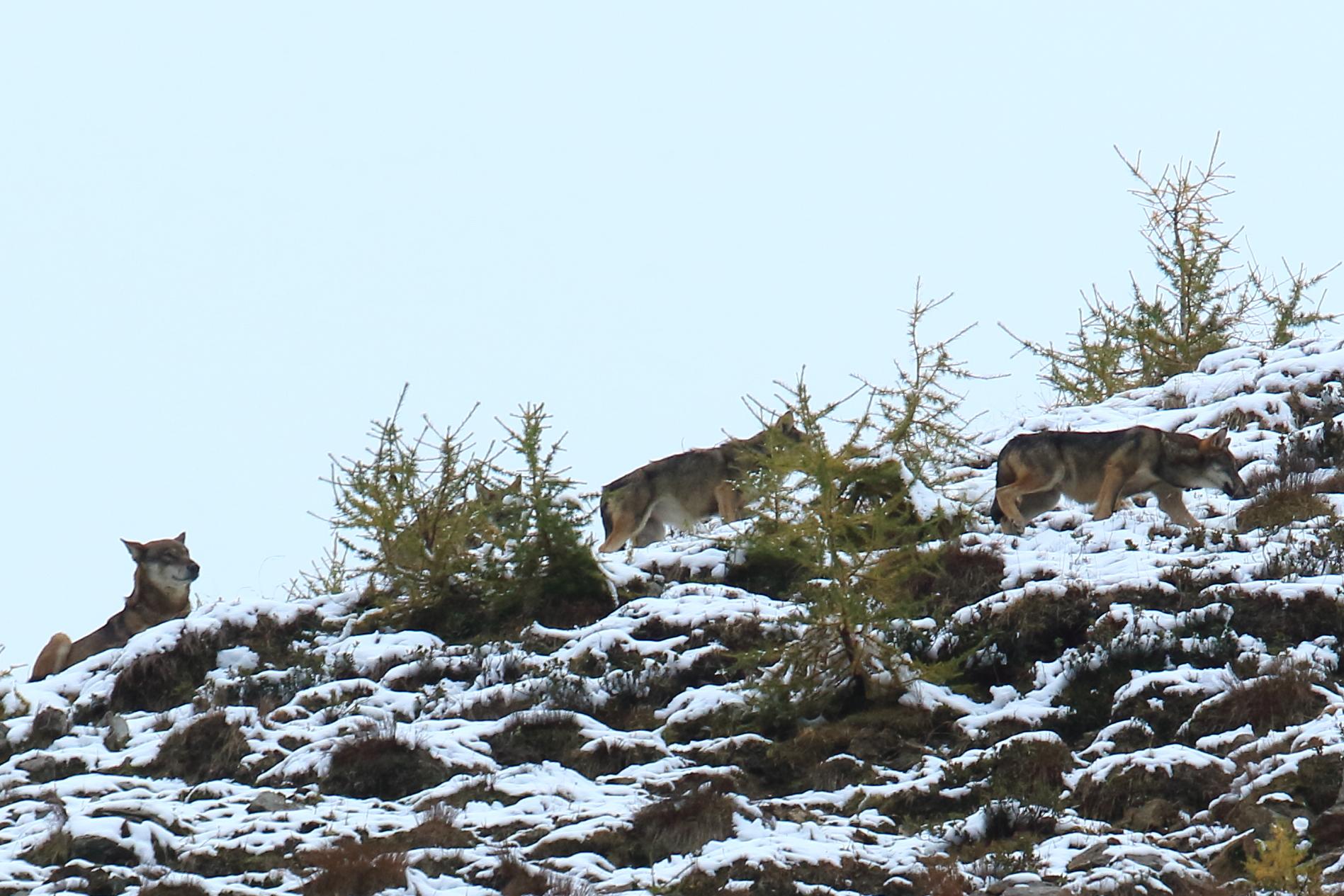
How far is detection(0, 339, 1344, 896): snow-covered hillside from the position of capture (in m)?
8.22

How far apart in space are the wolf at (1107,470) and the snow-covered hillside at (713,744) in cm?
92

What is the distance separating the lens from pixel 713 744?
10.3 meters

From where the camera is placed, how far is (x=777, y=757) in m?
10.1

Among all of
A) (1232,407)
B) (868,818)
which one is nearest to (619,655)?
(868,818)

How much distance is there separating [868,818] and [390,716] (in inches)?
153

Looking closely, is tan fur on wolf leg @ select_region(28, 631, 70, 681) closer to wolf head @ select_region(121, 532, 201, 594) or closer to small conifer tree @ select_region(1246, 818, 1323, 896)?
wolf head @ select_region(121, 532, 201, 594)

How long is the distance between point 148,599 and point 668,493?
577 cm

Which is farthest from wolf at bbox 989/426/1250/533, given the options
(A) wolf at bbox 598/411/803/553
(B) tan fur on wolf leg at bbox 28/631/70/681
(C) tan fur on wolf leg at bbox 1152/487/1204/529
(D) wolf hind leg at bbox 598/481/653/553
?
(B) tan fur on wolf leg at bbox 28/631/70/681

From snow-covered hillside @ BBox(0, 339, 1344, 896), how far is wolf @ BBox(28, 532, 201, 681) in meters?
2.34

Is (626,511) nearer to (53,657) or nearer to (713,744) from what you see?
(53,657)

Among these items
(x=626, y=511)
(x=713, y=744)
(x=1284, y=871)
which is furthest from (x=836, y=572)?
(x=626, y=511)

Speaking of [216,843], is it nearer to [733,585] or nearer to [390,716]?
[390,716]

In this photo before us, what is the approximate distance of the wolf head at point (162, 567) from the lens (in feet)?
53.0

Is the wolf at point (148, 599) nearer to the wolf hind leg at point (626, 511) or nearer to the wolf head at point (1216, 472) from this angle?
the wolf hind leg at point (626, 511)
